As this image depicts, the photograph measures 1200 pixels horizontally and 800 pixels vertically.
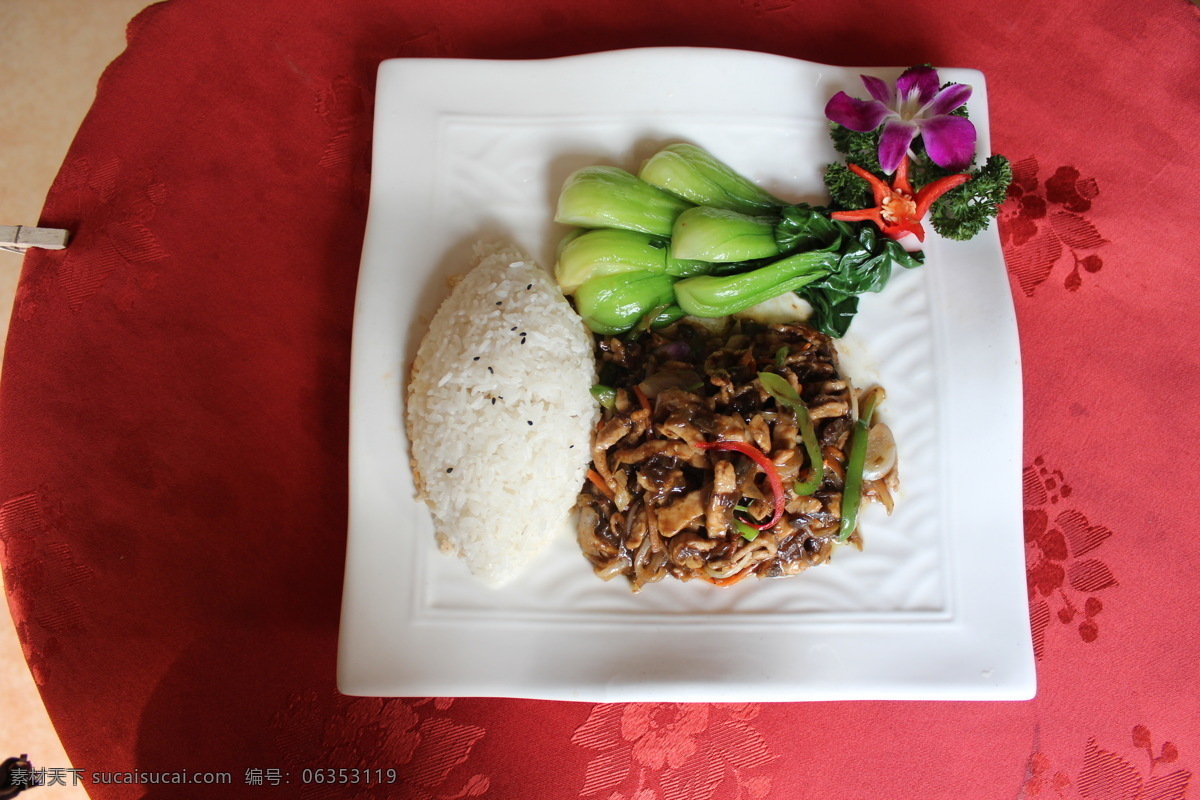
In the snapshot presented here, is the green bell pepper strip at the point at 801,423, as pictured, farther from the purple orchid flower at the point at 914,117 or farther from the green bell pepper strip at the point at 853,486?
the purple orchid flower at the point at 914,117

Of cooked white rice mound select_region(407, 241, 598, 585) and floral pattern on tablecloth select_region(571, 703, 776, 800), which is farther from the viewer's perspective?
floral pattern on tablecloth select_region(571, 703, 776, 800)

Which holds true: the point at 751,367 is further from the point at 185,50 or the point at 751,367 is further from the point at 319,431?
the point at 185,50

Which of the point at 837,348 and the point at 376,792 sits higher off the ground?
the point at 837,348

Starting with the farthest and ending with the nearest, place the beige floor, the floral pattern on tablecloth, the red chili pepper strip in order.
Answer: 1. the beige floor
2. the floral pattern on tablecloth
3. the red chili pepper strip

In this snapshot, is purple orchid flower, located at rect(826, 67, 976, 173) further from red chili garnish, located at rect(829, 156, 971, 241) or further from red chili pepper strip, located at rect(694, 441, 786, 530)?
red chili pepper strip, located at rect(694, 441, 786, 530)

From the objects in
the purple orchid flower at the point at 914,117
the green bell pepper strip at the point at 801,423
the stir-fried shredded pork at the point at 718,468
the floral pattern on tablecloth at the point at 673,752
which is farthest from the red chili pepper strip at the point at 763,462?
the purple orchid flower at the point at 914,117

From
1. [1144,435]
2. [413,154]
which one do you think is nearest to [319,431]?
[413,154]

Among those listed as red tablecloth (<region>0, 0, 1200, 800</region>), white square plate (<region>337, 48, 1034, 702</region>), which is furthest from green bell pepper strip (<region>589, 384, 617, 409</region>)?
red tablecloth (<region>0, 0, 1200, 800</region>)

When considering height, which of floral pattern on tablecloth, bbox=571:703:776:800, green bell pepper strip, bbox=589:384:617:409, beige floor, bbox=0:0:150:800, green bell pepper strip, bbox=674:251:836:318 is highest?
beige floor, bbox=0:0:150:800
